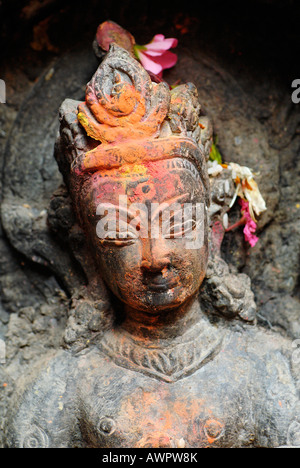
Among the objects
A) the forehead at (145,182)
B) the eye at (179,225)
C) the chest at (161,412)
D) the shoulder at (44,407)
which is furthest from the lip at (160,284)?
the shoulder at (44,407)

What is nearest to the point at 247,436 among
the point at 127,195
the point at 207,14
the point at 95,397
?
the point at 95,397

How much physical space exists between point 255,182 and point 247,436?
1.11 m

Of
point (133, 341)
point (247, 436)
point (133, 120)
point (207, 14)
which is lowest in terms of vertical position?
point (247, 436)

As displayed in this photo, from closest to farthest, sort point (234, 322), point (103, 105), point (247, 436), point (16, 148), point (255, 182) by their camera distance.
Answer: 1. point (103, 105)
2. point (247, 436)
3. point (234, 322)
4. point (255, 182)
5. point (16, 148)

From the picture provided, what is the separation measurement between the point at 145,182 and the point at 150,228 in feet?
0.56

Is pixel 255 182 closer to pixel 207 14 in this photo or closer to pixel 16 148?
pixel 207 14

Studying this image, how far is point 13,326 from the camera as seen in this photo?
2.62 m

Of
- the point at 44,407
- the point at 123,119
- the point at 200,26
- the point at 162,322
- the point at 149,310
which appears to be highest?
the point at 200,26

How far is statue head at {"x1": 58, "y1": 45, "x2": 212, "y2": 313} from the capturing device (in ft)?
6.72

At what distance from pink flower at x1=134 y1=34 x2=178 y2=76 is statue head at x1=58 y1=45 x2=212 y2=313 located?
15.1 inches

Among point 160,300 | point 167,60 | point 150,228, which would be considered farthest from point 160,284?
point 167,60

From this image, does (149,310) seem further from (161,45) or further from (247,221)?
(161,45)

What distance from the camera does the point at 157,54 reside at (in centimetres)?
254

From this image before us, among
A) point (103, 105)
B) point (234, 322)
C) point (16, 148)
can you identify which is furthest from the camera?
point (16, 148)
